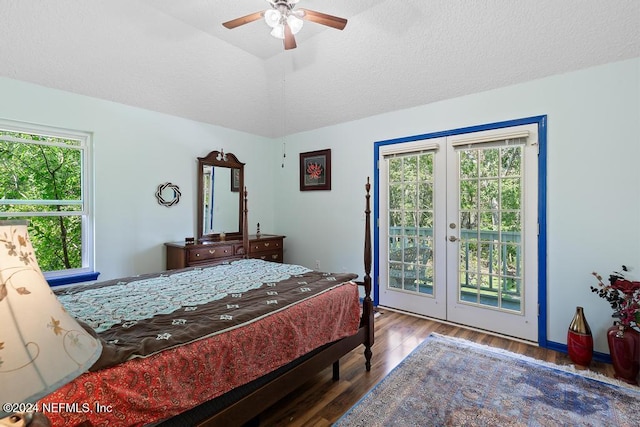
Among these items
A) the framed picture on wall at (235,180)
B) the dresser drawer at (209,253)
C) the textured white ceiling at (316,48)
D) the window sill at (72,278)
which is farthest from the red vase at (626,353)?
the window sill at (72,278)

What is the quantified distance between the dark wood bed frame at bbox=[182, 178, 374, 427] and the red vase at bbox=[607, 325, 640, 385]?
1.83 metres

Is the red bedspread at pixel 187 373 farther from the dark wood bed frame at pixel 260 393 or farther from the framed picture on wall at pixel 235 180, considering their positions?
the framed picture on wall at pixel 235 180

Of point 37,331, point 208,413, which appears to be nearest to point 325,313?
point 208,413

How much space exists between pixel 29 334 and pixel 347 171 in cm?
395

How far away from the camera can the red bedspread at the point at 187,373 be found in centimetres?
107

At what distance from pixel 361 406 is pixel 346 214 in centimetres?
264

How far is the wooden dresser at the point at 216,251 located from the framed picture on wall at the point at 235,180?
764 millimetres

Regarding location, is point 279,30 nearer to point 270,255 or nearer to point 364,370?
point 364,370

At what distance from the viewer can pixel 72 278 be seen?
3174mm

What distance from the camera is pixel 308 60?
360 centimetres

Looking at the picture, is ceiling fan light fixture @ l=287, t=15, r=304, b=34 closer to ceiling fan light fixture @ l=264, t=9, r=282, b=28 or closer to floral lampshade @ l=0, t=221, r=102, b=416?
ceiling fan light fixture @ l=264, t=9, r=282, b=28

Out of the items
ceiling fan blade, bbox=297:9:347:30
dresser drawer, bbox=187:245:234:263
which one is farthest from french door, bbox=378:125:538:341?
dresser drawer, bbox=187:245:234:263

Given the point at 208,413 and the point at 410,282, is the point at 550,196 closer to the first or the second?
the point at 410,282

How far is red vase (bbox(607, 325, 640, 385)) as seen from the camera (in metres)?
2.31
